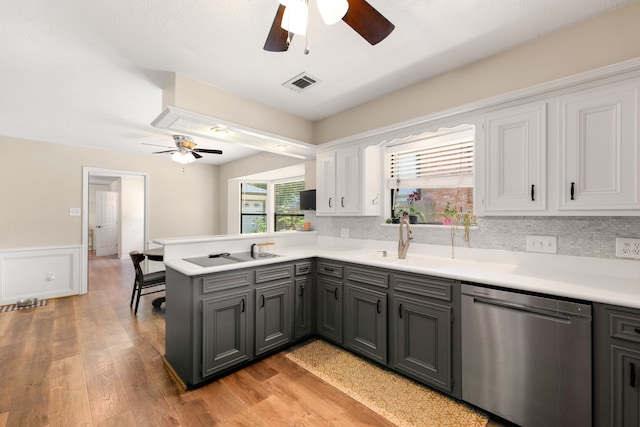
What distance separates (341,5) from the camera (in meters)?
1.14

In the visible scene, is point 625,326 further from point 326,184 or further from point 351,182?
point 326,184

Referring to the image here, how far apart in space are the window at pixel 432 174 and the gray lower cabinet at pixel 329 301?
1003mm

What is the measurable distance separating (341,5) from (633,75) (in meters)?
1.72

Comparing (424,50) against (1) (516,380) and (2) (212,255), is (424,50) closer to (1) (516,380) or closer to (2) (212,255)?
(1) (516,380)

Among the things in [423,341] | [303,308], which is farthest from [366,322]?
[303,308]

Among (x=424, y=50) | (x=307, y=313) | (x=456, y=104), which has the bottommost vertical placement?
(x=307, y=313)

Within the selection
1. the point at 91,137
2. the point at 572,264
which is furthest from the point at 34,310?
the point at 572,264

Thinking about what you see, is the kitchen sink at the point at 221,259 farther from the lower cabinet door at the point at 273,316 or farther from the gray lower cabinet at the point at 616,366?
the gray lower cabinet at the point at 616,366

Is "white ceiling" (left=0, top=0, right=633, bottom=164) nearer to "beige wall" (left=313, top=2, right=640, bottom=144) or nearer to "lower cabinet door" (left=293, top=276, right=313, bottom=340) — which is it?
"beige wall" (left=313, top=2, right=640, bottom=144)

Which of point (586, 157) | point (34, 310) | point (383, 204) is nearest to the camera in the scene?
point (586, 157)

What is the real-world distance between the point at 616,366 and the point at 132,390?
3.01 metres

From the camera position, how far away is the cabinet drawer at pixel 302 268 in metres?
2.68

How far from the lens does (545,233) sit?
202 centimetres

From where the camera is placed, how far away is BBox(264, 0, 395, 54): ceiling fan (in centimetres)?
116
